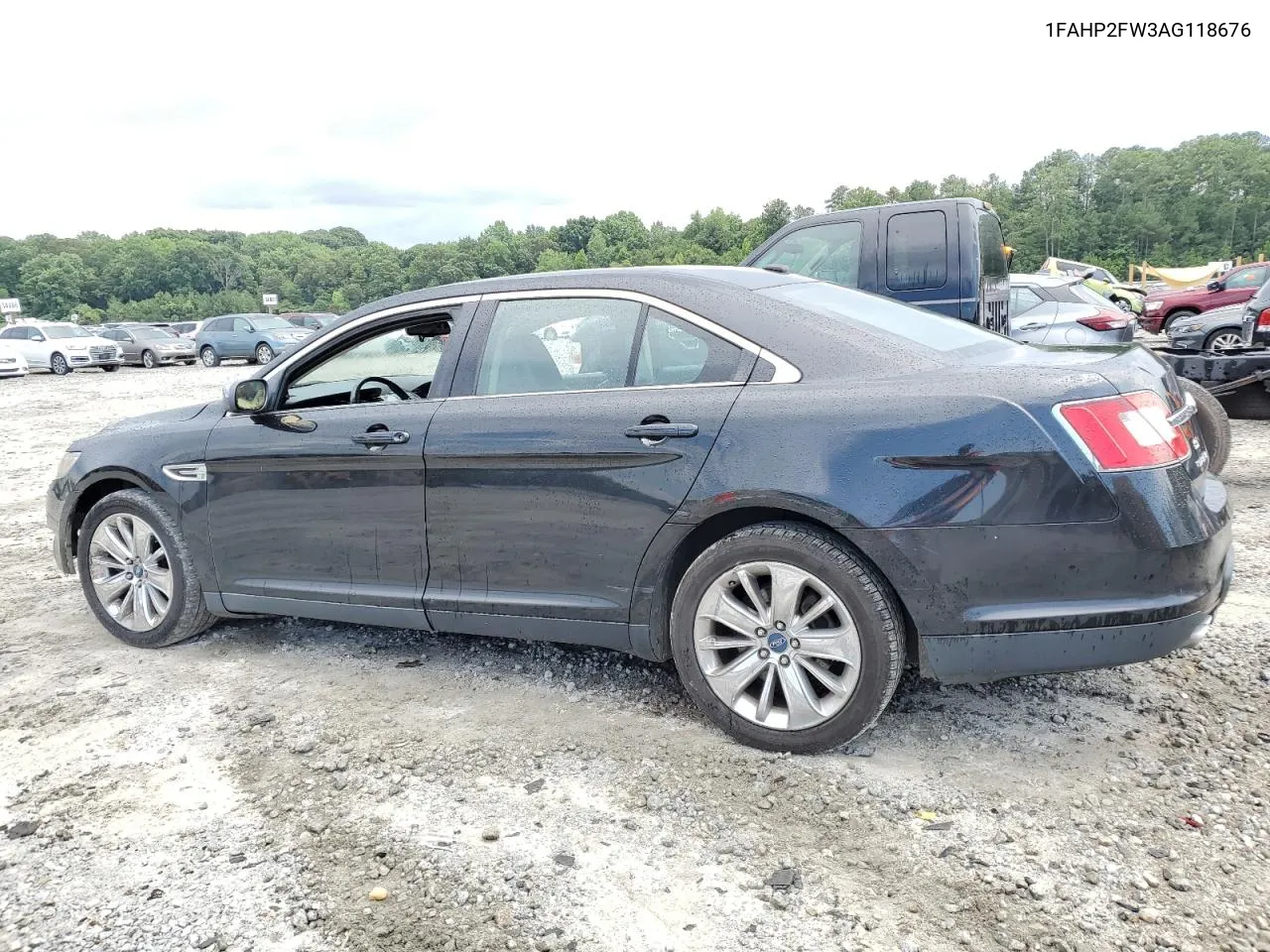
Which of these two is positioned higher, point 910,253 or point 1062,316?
point 910,253

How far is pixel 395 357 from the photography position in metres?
4.62

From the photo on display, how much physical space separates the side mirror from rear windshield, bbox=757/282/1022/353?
2185 mm

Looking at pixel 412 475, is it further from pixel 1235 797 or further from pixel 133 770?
pixel 1235 797

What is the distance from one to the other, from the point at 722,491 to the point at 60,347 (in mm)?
31384

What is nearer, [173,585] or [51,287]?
[173,585]

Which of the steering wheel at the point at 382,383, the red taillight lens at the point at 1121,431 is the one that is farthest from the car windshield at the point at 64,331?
the red taillight lens at the point at 1121,431

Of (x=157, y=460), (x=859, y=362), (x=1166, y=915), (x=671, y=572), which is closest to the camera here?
(x=1166, y=915)

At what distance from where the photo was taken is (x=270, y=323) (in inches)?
1235

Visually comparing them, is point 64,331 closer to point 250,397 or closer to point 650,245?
point 250,397

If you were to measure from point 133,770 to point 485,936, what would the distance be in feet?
5.44

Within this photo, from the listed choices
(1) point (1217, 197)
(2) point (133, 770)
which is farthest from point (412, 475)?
(1) point (1217, 197)

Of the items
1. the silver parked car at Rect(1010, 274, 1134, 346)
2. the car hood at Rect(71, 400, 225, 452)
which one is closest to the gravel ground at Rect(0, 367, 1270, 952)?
the car hood at Rect(71, 400, 225, 452)

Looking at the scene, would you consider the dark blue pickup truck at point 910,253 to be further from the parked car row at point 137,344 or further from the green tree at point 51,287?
the green tree at point 51,287

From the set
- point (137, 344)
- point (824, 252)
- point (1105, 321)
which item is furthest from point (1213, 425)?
point (137, 344)
